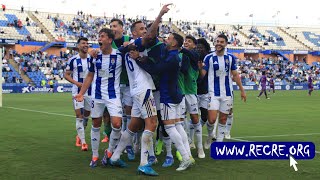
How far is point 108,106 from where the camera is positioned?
761cm

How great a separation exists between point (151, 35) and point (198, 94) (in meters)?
3.40

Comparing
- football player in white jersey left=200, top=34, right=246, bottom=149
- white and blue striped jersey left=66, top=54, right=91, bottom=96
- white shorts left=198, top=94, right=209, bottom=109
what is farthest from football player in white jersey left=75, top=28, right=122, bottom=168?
white shorts left=198, top=94, right=209, bottom=109

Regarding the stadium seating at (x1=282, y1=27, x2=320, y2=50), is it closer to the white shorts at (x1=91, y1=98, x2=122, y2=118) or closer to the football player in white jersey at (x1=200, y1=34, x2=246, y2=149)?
the football player in white jersey at (x1=200, y1=34, x2=246, y2=149)

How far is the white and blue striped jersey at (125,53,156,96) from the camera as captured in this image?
712cm

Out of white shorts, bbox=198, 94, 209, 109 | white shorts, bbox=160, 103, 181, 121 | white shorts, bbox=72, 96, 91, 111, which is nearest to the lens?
white shorts, bbox=160, 103, 181, 121

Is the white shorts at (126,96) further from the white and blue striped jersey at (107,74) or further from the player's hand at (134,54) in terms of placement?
the player's hand at (134,54)

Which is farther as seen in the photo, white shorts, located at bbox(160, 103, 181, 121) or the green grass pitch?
white shorts, located at bbox(160, 103, 181, 121)

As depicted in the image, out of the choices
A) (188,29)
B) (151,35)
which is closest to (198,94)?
(151,35)

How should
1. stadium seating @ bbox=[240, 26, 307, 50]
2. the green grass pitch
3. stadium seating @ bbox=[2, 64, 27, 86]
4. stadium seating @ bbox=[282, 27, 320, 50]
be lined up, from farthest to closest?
stadium seating @ bbox=[282, 27, 320, 50], stadium seating @ bbox=[240, 26, 307, 50], stadium seating @ bbox=[2, 64, 27, 86], the green grass pitch

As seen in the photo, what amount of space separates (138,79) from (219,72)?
2642 millimetres

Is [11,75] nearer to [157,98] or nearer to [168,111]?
[157,98]

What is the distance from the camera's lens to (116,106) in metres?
7.57

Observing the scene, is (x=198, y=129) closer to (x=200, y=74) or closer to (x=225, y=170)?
(x=200, y=74)

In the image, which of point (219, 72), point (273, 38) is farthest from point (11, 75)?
point (273, 38)
